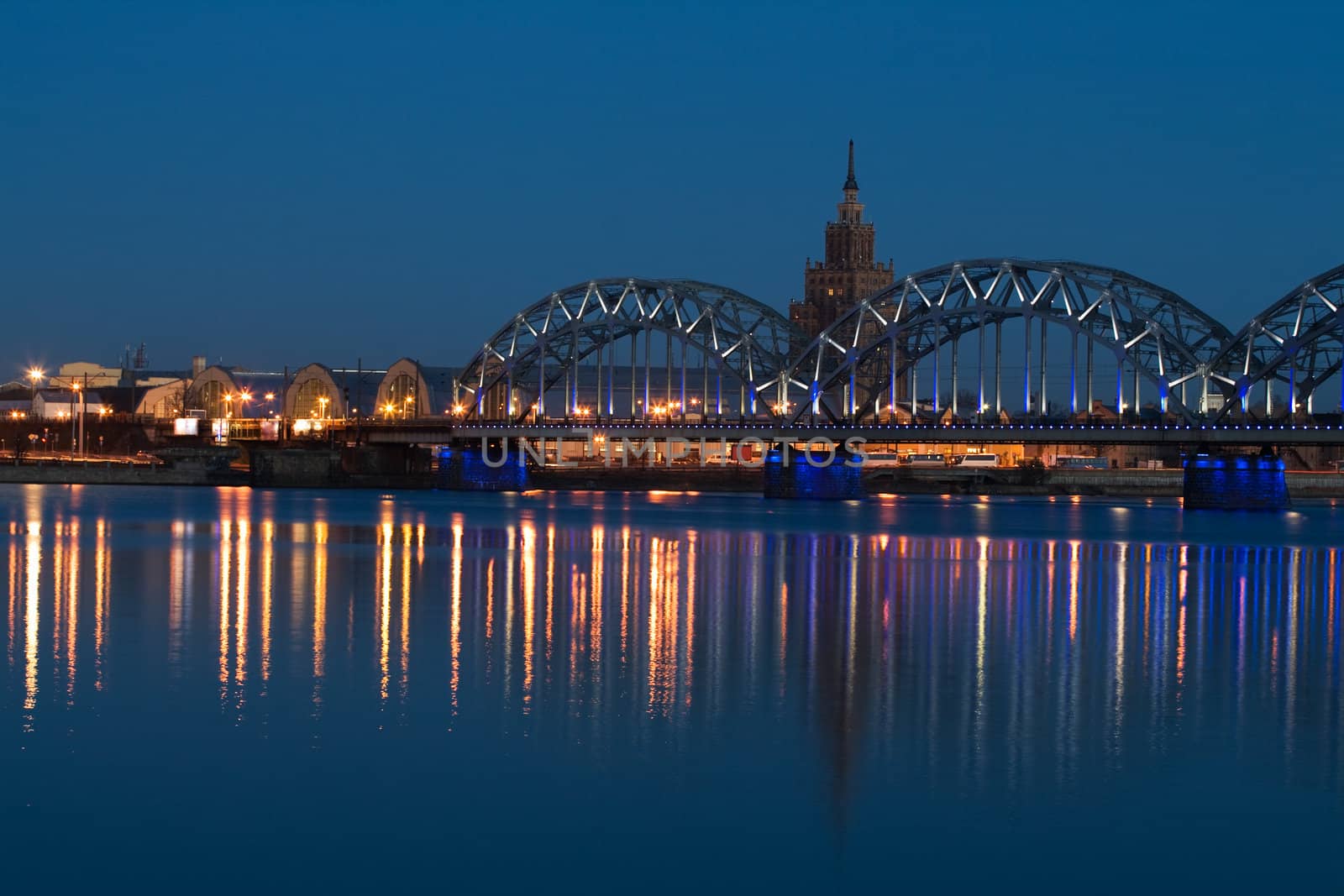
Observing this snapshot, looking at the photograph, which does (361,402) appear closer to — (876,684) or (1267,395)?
(1267,395)

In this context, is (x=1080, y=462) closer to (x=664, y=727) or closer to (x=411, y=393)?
(x=411, y=393)

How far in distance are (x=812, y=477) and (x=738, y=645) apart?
9261 cm

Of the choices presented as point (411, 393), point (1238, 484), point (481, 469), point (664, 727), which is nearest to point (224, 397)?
point (411, 393)

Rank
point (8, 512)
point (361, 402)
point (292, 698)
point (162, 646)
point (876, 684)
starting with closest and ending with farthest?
point (292, 698), point (876, 684), point (162, 646), point (8, 512), point (361, 402)

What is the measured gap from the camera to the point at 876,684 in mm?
31734

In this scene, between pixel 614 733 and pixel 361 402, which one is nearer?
pixel 614 733

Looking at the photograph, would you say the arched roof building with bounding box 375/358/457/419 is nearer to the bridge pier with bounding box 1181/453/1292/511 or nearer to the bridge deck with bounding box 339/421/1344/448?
the bridge deck with bounding box 339/421/1344/448

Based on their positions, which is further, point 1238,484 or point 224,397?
point 224,397

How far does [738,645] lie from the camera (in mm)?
36688

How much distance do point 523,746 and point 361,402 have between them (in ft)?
524

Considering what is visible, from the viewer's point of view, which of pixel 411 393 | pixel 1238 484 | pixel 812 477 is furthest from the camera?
pixel 411 393

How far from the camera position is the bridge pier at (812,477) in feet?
420

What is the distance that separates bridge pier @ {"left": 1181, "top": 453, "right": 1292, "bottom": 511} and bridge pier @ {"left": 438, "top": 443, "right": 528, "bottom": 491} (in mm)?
52232

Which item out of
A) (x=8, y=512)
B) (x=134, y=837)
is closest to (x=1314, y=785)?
(x=134, y=837)
